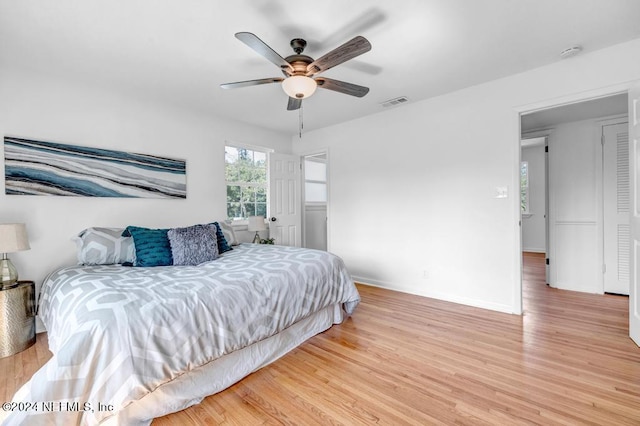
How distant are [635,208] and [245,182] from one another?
4288mm

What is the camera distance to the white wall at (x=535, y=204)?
6.50m

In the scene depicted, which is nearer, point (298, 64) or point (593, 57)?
point (298, 64)

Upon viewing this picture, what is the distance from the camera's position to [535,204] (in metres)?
6.61

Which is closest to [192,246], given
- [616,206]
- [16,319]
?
[16,319]

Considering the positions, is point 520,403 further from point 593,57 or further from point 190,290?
point 593,57

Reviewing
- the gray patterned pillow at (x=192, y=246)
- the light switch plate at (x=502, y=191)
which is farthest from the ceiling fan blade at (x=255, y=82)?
the light switch plate at (x=502, y=191)

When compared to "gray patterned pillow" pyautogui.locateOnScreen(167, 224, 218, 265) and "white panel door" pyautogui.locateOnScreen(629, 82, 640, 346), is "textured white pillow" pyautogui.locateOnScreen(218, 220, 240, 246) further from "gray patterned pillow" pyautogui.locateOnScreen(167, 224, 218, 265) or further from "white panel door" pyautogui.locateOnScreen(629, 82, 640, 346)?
"white panel door" pyautogui.locateOnScreen(629, 82, 640, 346)

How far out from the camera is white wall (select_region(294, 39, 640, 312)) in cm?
284

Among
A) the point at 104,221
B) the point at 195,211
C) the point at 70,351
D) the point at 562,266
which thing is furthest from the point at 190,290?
the point at 562,266

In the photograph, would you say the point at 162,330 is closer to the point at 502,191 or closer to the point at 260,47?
the point at 260,47

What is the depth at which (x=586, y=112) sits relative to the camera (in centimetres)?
353

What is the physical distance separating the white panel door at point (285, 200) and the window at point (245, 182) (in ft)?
0.81

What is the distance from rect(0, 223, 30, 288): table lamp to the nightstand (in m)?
0.08

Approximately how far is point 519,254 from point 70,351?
11.7ft
